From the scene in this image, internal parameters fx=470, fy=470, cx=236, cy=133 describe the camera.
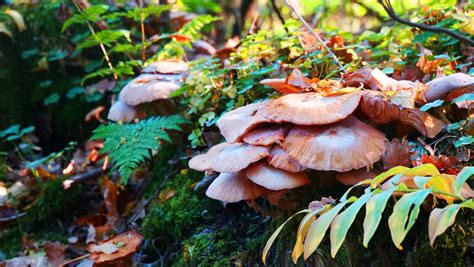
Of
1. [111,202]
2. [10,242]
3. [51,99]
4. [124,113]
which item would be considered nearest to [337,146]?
[124,113]

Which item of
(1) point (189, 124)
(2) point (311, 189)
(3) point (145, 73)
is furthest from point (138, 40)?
(2) point (311, 189)

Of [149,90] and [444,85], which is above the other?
[444,85]

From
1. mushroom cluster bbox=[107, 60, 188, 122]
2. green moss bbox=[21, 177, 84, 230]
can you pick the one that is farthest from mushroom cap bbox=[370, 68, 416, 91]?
green moss bbox=[21, 177, 84, 230]

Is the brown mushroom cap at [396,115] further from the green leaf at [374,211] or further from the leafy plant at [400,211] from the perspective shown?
the green leaf at [374,211]

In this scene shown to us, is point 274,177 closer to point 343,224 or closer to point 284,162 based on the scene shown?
point 284,162

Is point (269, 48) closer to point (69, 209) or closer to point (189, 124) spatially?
point (189, 124)

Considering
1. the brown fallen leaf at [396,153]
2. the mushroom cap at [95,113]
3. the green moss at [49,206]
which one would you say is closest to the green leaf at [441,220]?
the brown fallen leaf at [396,153]

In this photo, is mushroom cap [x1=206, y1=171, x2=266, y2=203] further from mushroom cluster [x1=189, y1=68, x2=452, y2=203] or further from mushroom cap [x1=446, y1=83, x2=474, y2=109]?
mushroom cap [x1=446, y1=83, x2=474, y2=109]
